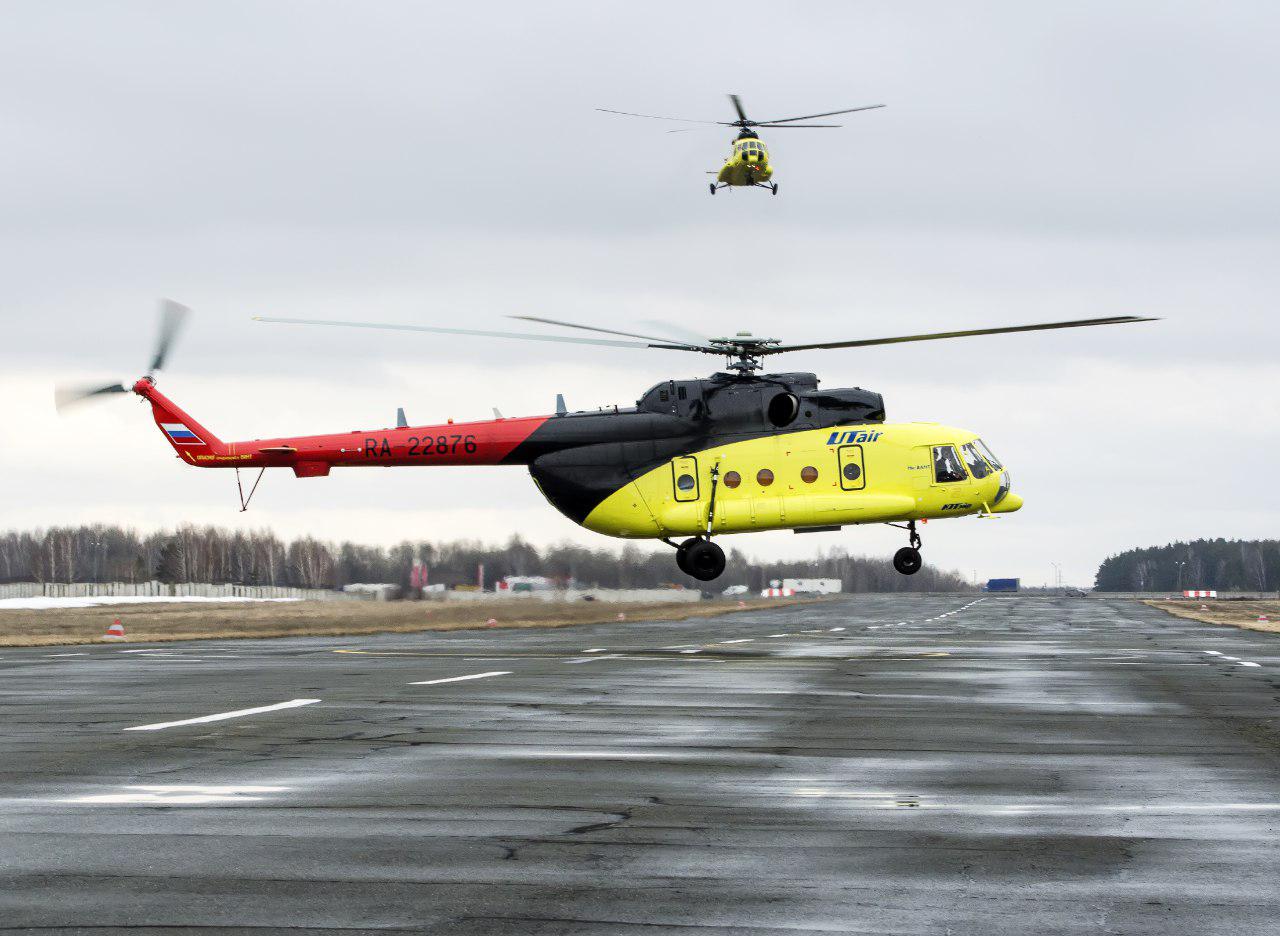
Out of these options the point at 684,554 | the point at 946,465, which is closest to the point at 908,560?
the point at 946,465

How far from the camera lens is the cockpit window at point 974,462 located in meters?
37.3

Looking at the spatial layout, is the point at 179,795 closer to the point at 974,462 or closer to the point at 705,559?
the point at 705,559

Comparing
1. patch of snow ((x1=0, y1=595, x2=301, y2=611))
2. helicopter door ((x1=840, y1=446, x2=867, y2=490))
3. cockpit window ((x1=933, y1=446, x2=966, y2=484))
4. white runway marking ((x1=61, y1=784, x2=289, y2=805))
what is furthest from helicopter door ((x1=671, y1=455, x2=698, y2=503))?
patch of snow ((x1=0, y1=595, x2=301, y2=611))

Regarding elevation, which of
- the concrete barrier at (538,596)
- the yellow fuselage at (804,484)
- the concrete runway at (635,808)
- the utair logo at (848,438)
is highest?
the utair logo at (848,438)

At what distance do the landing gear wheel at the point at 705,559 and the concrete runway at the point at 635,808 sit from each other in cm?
1476

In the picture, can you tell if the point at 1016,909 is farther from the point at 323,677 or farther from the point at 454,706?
the point at 323,677

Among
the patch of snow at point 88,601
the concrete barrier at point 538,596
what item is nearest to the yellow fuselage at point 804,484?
the concrete barrier at point 538,596

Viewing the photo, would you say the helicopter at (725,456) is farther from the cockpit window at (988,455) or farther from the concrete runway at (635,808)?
the concrete runway at (635,808)

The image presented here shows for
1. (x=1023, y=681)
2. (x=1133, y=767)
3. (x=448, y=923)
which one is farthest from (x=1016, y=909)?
(x=1023, y=681)

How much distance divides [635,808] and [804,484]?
87.6 feet

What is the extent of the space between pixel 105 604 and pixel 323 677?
89.6 metres

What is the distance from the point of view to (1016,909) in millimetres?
7051

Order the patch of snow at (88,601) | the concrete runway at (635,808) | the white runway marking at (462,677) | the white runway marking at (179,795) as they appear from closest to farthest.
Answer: the concrete runway at (635,808) < the white runway marking at (179,795) < the white runway marking at (462,677) < the patch of snow at (88,601)

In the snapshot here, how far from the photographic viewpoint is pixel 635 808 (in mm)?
10148
